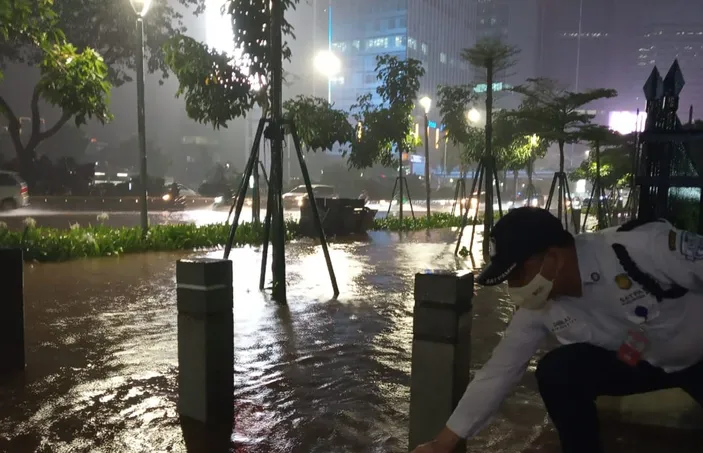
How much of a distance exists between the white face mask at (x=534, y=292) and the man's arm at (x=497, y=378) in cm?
16

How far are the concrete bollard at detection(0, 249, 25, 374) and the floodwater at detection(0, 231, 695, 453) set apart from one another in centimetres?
18

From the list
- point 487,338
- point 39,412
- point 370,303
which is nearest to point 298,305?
point 370,303

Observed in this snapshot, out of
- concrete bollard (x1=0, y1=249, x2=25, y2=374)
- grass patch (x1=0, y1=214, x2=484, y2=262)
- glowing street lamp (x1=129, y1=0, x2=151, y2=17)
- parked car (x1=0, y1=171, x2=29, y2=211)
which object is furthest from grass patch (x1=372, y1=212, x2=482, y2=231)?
parked car (x1=0, y1=171, x2=29, y2=211)

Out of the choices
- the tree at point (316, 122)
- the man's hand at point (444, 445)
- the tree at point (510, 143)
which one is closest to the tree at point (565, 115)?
the tree at point (510, 143)

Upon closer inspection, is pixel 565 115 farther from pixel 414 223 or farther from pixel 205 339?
pixel 205 339

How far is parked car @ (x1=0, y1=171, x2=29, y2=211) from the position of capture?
23703mm

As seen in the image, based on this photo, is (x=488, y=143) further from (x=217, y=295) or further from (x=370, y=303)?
(x=217, y=295)

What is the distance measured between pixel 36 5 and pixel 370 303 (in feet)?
20.2

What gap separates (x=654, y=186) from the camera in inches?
163

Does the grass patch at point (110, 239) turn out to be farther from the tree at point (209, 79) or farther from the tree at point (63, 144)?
the tree at point (63, 144)

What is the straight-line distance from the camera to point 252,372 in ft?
16.3

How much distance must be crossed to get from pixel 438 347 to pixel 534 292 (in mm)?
985

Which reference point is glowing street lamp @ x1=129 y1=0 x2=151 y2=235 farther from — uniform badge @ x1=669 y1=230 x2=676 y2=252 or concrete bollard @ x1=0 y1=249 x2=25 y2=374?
uniform badge @ x1=669 y1=230 x2=676 y2=252

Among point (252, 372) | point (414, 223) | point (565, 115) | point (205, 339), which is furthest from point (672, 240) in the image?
point (414, 223)
